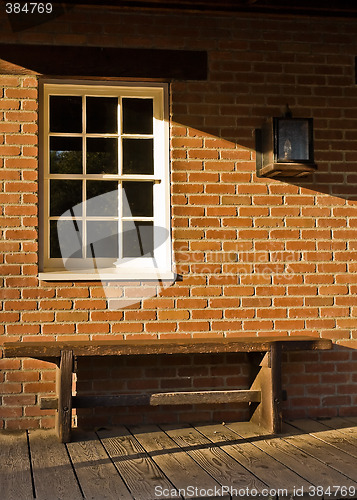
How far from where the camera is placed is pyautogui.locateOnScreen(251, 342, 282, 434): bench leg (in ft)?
15.4

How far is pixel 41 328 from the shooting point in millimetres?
4949

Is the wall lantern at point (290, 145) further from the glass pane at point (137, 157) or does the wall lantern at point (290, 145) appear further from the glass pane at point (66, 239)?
the glass pane at point (66, 239)

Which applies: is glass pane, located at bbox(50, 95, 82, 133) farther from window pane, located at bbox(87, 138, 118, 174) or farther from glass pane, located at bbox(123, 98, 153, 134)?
glass pane, located at bbox(123, 98, 153, 134)

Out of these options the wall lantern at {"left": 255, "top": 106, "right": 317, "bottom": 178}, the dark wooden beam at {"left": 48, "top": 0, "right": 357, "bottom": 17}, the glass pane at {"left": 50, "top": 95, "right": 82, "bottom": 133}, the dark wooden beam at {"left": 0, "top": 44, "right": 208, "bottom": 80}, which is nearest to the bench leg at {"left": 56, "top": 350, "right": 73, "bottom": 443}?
the glass pane at {"left": 50, "top": 95, "right": 82, "bottom": 133}

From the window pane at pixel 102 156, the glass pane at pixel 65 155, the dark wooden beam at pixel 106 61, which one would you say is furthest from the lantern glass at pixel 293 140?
the glass pane at pixel 65 155

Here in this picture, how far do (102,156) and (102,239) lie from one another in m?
0.64

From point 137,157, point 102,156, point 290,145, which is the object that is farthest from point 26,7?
point 290,145

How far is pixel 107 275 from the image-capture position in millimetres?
5043

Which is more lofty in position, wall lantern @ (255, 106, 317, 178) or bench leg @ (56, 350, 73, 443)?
wall lantern @ (255, 106, 317, 178)

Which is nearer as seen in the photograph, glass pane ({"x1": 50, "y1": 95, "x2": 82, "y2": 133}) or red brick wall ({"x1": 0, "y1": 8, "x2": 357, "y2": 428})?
red brick wall ({"x1": 0, "y1": 8, "x2": 357, "y2": 428})

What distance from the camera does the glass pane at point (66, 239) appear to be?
514 cm

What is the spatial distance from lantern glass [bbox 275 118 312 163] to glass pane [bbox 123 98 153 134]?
3.32 ft

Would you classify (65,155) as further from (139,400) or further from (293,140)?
(139,400)

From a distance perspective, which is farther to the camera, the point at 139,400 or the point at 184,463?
the point at 139,400
